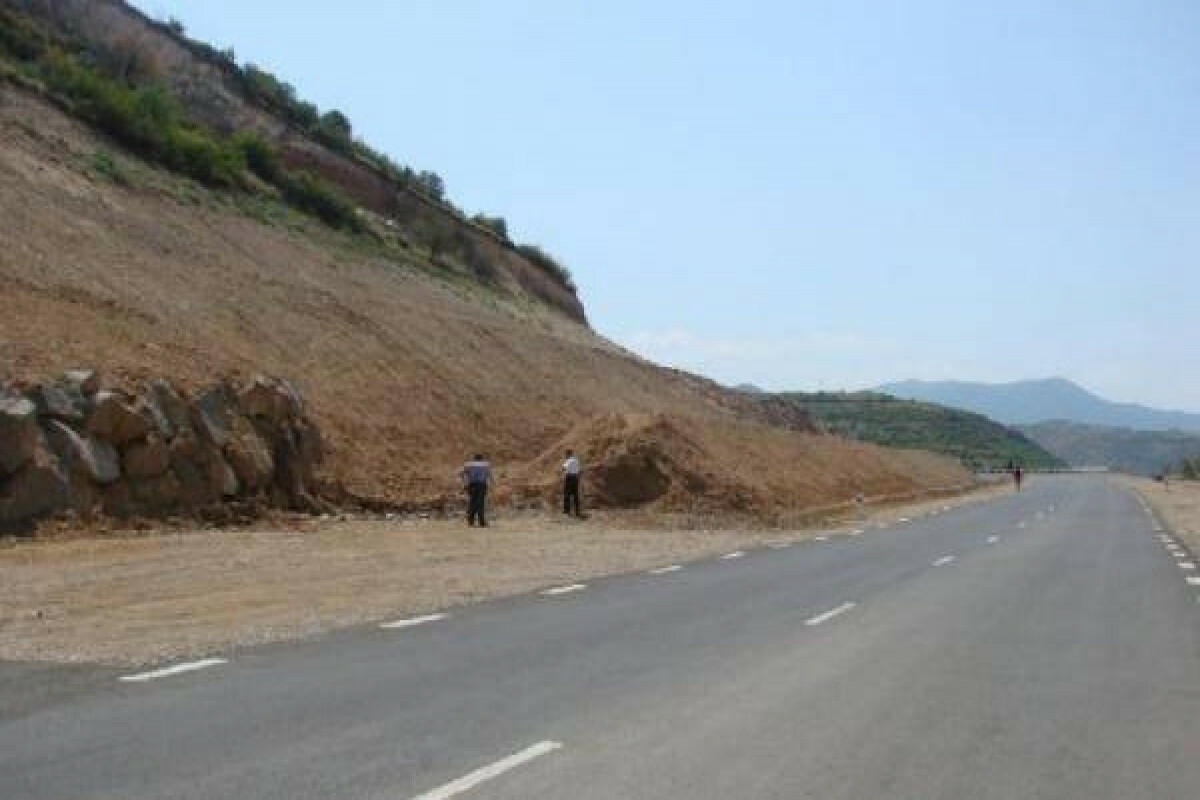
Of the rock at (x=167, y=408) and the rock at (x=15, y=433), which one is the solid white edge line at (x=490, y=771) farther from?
the rock at (x=167, y=408)

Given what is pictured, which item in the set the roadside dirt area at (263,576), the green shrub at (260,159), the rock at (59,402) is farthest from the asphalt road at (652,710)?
the green shrub at (260,159)

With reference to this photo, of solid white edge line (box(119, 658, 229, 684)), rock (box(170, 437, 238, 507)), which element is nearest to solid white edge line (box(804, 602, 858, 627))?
solid white edge line (box(119, 658, 229, 684))

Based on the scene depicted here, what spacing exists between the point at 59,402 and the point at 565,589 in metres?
9.67

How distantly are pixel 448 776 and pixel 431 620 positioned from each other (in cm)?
678

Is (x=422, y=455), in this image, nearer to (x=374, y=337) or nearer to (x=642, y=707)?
(x=374, y=337)

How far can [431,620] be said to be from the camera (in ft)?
47.1

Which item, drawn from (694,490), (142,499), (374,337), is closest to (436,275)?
(374,337)

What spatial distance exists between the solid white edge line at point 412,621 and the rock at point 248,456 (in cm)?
1324

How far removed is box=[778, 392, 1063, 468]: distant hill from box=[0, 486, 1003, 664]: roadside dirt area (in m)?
136

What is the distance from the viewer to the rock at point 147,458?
79.2 ft

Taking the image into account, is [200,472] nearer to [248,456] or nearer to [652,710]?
[248,456]

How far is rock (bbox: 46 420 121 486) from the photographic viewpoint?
73.7 ft

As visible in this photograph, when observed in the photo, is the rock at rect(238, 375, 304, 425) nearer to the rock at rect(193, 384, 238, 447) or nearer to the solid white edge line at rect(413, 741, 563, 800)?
the rock at rect(193, 384, 238, 447)

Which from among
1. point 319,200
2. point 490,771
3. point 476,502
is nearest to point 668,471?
point 476,502
